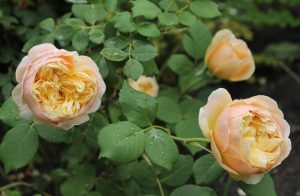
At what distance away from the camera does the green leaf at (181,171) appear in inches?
49.7

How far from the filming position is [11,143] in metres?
1.22

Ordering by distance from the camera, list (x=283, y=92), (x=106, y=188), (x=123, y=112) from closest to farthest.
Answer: (x=123, y=112) → (x=106, y=188) → (x=283, y=92)

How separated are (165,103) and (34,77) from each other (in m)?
0.55

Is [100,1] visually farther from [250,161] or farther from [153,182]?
[250,161]

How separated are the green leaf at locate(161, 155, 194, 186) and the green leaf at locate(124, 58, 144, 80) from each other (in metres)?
0.22

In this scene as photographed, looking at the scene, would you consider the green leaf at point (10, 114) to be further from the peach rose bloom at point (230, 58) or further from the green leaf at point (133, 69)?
the peach rose bloom at point (230, 58)

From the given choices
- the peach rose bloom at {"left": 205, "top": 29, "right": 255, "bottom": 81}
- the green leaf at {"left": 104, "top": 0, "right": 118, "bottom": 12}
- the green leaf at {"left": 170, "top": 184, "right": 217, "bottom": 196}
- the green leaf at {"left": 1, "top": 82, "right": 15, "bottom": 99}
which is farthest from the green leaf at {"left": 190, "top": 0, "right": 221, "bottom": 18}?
the green leaf at {"left": 1, "top": 82, "right": 15, "bottom": 99}

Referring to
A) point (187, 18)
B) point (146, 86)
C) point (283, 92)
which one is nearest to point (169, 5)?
point (187, 18)

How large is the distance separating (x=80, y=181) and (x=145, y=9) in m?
0.48

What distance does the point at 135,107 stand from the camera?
3.84 feet

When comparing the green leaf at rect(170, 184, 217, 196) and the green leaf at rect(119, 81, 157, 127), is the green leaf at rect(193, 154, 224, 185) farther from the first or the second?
the green leaf at rect(119, 81, 157, 127)

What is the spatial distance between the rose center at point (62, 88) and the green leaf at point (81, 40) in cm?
18

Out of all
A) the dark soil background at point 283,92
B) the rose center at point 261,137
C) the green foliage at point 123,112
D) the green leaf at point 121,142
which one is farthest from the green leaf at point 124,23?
the dark soil background at point 283,92

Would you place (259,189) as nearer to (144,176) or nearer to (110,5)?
(144,176)
